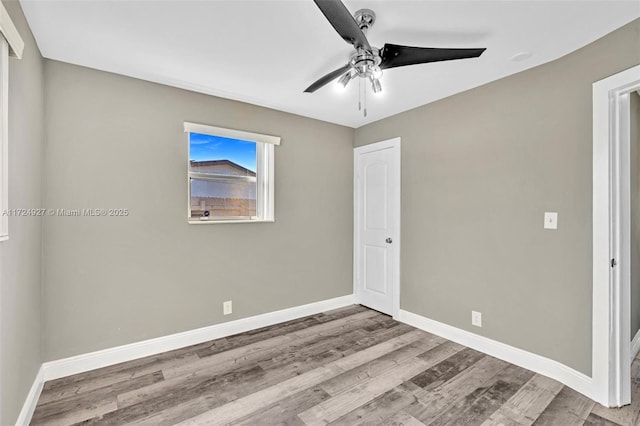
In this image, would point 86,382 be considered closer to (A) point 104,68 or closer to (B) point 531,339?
(A) point 104,68

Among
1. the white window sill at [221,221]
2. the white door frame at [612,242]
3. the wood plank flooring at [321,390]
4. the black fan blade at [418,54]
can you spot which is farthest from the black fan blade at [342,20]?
the wood plank flooring at [321,390]

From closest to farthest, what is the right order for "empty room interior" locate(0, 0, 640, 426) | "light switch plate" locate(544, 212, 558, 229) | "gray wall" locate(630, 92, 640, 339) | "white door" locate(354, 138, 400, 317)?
"empty room interior" locate(0, 0, 640, 426) → "light switch plate" locate(544, 212, 558, 229) → "gray wall" locate(630, 92, 640, 339) → "white door" locate(354, 138, 400, 317)

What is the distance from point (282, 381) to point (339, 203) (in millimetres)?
2245

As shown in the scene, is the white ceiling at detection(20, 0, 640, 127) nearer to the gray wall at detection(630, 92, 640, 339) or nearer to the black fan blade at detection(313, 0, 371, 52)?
the black fan blade at detection(313, 0, 371, 52)

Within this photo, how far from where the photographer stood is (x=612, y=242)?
195cm

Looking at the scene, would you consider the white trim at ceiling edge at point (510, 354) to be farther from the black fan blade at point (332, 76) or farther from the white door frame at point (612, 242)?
the black fan blade at point (332, 76)

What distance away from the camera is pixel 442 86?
2.74 m

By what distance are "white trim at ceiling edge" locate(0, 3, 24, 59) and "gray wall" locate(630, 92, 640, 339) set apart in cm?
407

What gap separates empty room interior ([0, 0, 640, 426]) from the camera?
1807mm

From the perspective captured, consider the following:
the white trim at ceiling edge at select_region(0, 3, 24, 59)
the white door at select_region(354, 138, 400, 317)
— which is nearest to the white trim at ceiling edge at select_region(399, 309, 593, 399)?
the white door at select_region(354, 138, 400, 317)

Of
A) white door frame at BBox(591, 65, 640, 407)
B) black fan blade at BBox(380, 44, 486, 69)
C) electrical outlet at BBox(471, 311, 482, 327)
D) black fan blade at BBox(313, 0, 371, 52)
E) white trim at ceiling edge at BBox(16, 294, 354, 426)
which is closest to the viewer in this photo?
black fan blade at BBox(313, 0, 371, 52)

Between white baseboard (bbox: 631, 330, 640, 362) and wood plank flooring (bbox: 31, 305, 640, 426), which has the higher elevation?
white baseboard (bbox: 631, 330, 640, 362)

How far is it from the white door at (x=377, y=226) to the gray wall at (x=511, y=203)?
124 millimetres

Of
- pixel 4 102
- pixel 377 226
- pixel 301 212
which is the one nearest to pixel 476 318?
pixel 377 226
